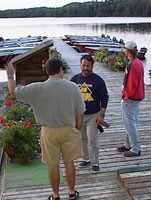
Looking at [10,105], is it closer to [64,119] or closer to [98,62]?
[64,119]

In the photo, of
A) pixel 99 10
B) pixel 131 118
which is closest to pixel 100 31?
pixel 131 118

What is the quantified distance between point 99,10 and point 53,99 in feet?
437

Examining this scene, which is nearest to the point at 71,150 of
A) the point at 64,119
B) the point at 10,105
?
the point at 64,119

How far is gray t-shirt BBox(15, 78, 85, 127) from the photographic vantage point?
3041 mm

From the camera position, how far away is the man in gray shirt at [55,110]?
3.04m

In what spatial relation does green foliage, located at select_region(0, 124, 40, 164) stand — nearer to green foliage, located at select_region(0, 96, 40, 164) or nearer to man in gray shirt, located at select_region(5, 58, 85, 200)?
green foliage, located at select_region(0, 96, 40, 164)

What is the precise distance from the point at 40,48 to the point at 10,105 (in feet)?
9.97

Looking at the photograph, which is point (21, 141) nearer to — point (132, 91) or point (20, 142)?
point (20, 142)

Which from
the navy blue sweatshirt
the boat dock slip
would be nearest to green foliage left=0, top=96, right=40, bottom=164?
the boat dock slip

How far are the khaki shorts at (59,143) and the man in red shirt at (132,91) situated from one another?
1.28m

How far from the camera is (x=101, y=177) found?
4043 millimetres

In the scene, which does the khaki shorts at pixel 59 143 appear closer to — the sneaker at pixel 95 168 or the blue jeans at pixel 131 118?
the sneaker at pixel 95 168

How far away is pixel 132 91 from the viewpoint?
4.15 m

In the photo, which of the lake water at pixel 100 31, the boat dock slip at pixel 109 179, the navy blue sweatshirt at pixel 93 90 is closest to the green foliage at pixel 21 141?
the boat dock slip at pixel 109 179
